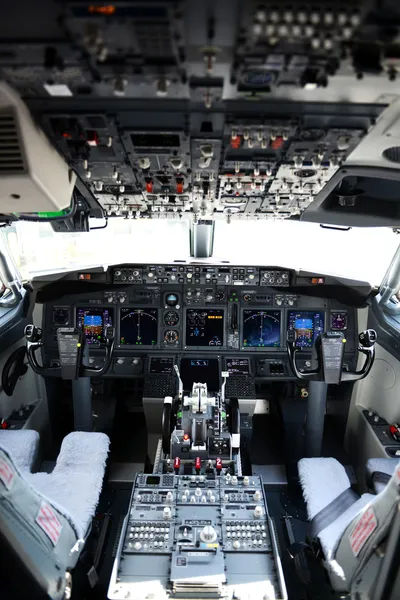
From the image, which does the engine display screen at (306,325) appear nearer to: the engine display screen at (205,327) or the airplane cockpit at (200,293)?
the airplane cockpit at (200,293)

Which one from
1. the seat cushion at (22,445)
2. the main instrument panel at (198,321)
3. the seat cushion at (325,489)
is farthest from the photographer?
the main instrument panel at (198,321)

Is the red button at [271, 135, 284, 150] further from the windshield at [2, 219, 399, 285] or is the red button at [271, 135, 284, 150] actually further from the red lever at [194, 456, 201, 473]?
the windshield at [2, 219, 399, 285]

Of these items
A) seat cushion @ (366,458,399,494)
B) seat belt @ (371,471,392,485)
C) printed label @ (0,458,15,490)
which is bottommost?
seat cushion @ (366,458,399,494)

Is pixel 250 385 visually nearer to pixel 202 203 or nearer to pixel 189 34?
pixel 202 203

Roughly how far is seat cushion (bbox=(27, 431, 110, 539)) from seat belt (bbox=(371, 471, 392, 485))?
1824 mm

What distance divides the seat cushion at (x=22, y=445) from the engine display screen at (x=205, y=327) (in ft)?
5.76

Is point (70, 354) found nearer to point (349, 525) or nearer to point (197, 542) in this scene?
point (197, 542)

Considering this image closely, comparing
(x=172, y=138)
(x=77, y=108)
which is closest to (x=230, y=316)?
(x=172, y=138)

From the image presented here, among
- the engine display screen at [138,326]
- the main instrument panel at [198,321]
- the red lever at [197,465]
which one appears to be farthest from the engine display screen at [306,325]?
the red lever at [197,465]

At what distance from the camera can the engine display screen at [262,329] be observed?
4594 mm

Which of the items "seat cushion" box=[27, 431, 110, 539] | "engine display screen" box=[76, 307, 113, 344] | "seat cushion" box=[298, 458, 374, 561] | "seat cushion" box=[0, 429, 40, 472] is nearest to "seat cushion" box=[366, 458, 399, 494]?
"seat cushion" box=[298, 458, 374, 561]

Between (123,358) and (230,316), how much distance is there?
3.89 feet

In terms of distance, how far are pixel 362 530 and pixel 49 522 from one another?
129 cm

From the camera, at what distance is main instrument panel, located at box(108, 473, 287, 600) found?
6.85 feet
